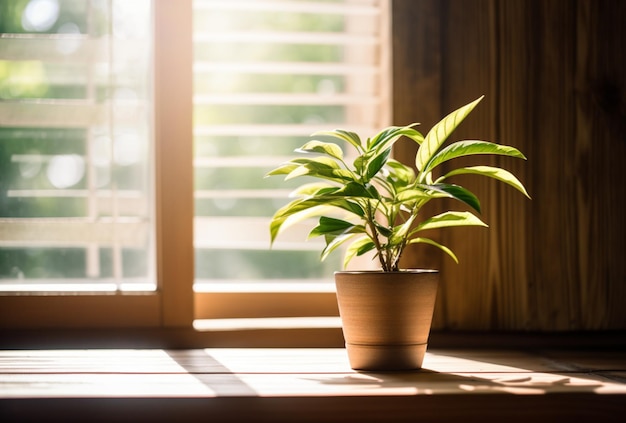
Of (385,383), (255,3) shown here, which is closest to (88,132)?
(255,3)

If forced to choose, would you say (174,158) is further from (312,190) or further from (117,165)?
(312,190)

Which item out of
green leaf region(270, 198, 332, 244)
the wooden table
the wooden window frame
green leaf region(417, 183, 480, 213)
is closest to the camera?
the wooden table

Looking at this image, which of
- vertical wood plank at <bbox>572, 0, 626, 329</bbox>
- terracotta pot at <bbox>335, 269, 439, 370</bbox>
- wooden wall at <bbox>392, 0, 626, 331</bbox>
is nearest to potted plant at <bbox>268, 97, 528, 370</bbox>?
terracotta pot at <bbox>335, 269, 439, 370</bbox>

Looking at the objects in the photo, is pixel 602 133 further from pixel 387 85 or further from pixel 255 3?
pixel 255 3

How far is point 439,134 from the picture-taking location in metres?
1.20

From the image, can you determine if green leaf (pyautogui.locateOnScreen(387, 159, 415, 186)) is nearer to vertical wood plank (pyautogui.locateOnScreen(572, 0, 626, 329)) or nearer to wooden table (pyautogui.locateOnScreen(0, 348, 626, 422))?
wooden table (pyautogui.locateOnScreen(0, 348, 626, 422))

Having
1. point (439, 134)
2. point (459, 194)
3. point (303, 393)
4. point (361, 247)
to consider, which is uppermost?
point (439, 134)

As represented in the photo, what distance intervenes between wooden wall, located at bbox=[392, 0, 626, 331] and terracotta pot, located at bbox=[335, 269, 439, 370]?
0.31 meters

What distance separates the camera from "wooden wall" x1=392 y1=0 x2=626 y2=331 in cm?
150

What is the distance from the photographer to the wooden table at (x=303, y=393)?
0.96 meters

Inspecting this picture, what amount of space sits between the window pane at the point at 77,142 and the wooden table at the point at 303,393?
337mm

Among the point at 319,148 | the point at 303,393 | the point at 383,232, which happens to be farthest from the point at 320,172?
the point at 303,393

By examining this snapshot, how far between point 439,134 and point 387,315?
1.06 ft

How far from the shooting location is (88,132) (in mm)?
1528
